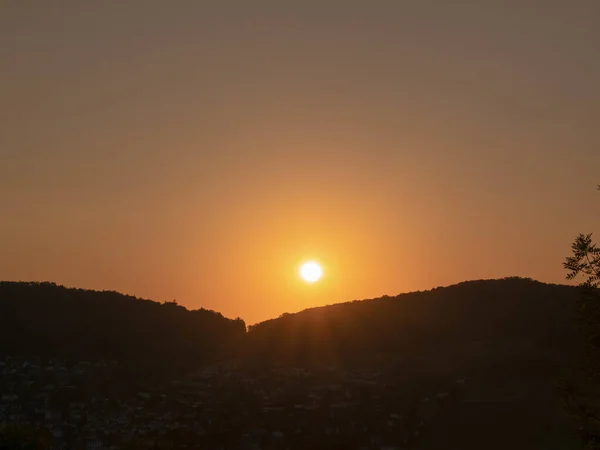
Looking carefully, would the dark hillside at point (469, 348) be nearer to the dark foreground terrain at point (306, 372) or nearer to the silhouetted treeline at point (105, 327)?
the dark foreground terrain at point (306, 372)

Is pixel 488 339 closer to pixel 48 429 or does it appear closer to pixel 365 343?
pixel 365 343

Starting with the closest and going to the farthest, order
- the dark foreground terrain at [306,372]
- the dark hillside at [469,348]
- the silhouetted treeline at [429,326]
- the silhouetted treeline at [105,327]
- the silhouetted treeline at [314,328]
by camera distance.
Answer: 1. the dark hillside at [469,348]
2. the dark foreground terrain at [306,372]
3. the silhouetted treeline at [429,326]
4. the silhouetted treeline at [314,328]
5. the silhouetted treeline at [105,327]

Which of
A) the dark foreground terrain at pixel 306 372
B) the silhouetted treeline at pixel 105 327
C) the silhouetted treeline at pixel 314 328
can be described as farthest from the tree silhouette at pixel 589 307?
the silhouetted treeline at pixel 105 327

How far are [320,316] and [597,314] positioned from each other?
40.3 meters

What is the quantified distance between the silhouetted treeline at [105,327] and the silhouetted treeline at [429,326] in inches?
179

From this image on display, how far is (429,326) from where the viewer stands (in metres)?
52.4

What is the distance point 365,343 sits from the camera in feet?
167

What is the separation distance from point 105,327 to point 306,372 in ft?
61.5

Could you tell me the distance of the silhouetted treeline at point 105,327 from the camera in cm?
5247

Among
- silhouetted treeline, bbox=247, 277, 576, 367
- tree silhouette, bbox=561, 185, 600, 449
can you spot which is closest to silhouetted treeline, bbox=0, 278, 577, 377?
silhouetted treeline, bbox=247, 277, 576, 367

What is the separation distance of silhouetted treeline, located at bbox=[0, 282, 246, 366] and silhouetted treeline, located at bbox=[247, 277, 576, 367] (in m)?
4.53

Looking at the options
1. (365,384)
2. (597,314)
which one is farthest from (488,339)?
(597,314)

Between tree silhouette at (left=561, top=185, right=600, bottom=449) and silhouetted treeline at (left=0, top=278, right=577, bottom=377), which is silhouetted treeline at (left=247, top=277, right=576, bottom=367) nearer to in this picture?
silhouetted treeline at (left=0, top=278, right=577, bottom=377)

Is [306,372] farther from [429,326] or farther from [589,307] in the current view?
[589,307]
